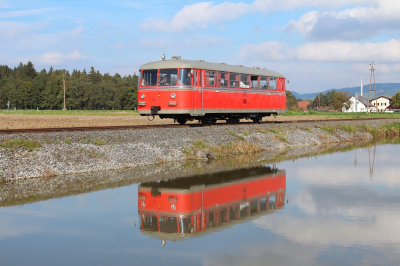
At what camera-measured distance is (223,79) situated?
24562 mm

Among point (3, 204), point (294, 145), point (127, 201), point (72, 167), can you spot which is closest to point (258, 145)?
point (294, 145)

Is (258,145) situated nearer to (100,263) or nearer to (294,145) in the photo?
(294,145)

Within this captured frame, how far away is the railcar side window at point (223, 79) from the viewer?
24.3 meters

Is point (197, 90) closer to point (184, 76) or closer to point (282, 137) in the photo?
point (184, 76)

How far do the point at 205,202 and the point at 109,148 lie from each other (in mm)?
6425

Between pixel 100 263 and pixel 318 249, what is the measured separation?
334 centimetres

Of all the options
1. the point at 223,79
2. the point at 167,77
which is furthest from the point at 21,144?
the point at 223,79

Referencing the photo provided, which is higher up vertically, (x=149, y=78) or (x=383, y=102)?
(x=383, y=102)

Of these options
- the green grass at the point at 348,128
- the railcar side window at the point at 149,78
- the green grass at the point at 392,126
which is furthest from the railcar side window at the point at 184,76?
the green grass at the point at 392,126

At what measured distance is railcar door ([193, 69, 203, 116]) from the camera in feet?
74.1

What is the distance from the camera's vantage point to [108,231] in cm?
809

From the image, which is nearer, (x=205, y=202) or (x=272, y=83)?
(x=205, y=202)

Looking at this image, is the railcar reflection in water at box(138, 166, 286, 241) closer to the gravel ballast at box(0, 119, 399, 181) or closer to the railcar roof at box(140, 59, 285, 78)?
the gravel ballast at box(0, 119, 399, 181)

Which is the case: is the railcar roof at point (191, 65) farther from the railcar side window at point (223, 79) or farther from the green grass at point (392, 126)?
the green grass at point (392, 126)
